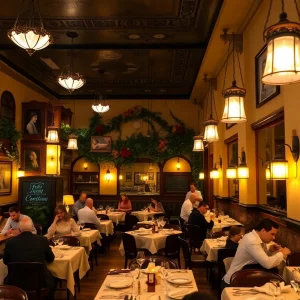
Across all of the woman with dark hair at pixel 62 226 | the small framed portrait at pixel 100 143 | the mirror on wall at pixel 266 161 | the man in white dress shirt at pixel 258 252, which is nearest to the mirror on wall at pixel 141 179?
the small framed portrait at pixel 100 143

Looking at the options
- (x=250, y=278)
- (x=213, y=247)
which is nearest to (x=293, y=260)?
(x=250, y=278)

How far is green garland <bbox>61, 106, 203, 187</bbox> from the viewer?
1473 centimetres

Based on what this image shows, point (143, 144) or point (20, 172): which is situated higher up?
point (143, 144)

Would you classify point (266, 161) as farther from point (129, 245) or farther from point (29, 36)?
point (29, 36)

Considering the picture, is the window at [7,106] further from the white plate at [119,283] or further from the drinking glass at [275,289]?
the drinking glass at [275,289]

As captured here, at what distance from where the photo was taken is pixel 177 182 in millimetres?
15203

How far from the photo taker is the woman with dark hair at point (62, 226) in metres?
6.92

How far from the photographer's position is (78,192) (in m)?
15.4

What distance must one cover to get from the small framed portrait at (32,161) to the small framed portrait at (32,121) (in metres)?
0.61

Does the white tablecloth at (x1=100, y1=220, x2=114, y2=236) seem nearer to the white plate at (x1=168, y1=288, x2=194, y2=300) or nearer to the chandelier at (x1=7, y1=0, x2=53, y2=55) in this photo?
the chandelier at (x1=7, y1=0, x2=53, y2=55)

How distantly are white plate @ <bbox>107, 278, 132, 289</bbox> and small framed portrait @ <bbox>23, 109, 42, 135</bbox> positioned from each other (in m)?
9.33

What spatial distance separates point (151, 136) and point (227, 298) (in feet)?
38.5

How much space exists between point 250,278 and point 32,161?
9.72 meters

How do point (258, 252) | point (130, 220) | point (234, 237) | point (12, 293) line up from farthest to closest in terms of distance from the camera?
point (130, 220)
point (234, 237)
point (258, 252)
point (12, 293)
